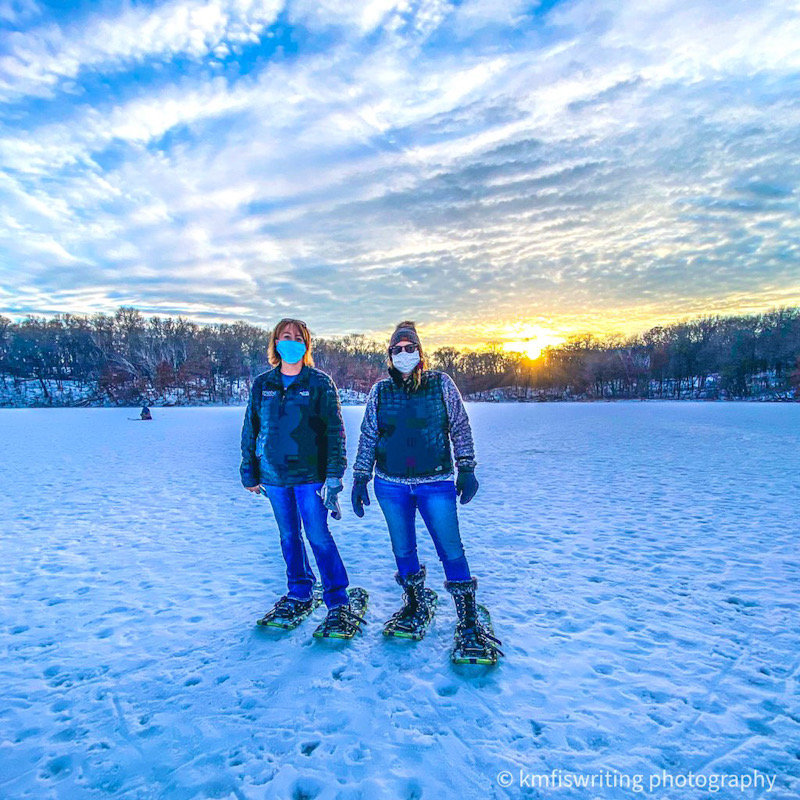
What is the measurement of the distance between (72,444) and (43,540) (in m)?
13.8

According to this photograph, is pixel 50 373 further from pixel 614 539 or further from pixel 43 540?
pixel 614 539

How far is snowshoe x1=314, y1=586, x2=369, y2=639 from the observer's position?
3.34 m

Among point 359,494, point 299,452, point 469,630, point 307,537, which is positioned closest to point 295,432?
point 299,452

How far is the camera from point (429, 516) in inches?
122

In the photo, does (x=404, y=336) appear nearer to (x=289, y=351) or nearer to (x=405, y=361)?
(x=405, y=361)

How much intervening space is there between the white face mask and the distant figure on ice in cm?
59

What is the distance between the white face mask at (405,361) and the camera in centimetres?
310

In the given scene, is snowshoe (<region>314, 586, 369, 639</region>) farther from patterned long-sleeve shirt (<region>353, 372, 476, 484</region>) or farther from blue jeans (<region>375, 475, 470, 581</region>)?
patterned long-sleeve shirt (<region>353, 372, 476, 484</region>)

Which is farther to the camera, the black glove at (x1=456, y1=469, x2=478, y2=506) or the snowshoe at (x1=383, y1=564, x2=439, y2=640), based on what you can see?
the snowshoe at (x1=383, y1=564, x2=439, y2=640)

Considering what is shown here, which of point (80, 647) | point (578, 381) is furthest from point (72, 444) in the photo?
point (578, 381)

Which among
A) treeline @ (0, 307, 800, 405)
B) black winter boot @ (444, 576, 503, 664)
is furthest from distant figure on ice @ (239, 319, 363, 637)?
treeline @ (0, 307, 800, 405)

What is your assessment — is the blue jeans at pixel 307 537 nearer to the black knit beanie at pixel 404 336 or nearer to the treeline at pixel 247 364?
the black knit beanie at pixel 404 336

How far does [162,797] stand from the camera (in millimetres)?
2055

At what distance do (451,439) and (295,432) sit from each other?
45.6 inches
